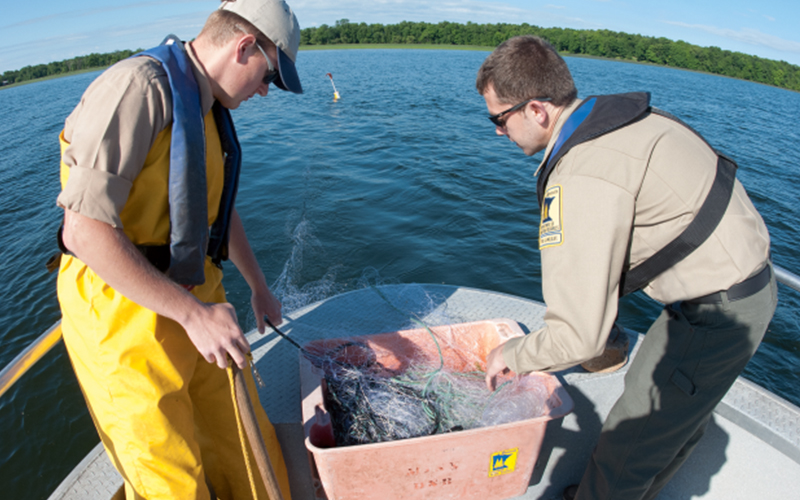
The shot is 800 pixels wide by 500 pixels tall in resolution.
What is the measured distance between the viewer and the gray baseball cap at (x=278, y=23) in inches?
56.8

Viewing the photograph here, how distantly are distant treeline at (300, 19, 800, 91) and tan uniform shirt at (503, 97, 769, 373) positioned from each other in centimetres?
2942

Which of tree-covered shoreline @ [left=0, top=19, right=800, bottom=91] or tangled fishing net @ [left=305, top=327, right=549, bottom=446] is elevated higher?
A: tree-covered shoreline @ [left=0, top=19, right=800, bottom=91]

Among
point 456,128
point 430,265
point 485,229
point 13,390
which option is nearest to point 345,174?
point 485,229

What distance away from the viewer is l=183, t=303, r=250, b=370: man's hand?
1373mm

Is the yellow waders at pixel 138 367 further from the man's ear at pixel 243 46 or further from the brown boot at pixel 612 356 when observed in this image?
the brown boot at pixel 612 356

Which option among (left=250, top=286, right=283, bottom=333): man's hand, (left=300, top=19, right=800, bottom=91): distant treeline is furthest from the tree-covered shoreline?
(left=250, top=286, right=283, bottom=333): man's hand

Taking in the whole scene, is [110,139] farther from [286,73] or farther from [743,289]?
[743,289]

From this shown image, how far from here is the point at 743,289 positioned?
1514mm

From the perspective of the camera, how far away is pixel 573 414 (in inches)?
89.1

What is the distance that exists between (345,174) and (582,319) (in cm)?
926

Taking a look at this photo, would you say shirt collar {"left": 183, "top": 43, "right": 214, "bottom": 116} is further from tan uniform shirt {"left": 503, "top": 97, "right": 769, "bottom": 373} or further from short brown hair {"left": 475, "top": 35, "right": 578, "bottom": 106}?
tan uniform shirt {"left": 503, "top": 97, "right": 769, "bottom": 373}

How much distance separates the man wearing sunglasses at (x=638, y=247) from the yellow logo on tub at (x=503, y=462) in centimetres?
43

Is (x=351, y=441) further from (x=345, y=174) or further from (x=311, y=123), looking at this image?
(x=311, y=123)

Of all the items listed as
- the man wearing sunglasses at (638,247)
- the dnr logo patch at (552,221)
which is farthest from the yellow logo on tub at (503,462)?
the dnr logo patch at (552,221)
